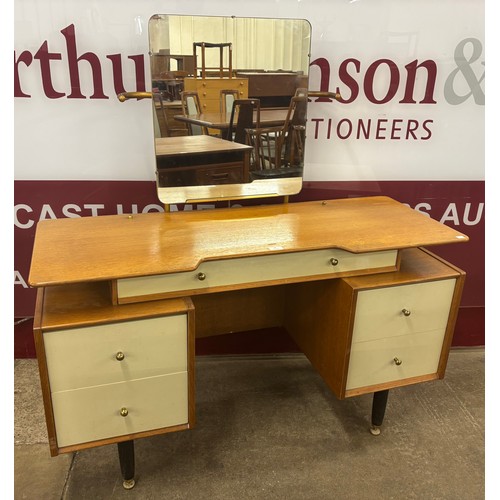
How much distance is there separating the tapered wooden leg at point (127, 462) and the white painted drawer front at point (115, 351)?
1.03 feet

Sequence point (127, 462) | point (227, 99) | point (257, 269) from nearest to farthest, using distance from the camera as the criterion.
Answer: point (257, 269) < point (127, 462) < point (227, 99)

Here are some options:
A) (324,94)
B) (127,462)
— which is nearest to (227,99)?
(324,94)

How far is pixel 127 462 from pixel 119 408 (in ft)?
0.94

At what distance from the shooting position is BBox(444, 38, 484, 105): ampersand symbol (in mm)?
2029

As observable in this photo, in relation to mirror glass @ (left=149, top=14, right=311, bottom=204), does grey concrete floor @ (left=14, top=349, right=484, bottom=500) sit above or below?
below

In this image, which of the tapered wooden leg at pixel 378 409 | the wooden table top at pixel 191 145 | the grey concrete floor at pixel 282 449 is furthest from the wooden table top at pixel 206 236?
the grey concrete floor at pixel 282 449

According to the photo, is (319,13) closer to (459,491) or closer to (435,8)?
(435,8)

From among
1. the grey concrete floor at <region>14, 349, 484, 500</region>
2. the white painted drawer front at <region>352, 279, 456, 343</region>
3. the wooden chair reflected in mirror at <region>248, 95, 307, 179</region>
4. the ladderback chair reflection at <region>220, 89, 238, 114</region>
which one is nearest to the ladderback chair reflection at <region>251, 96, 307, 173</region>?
the wooden chair reflected in mirror at <region>248, 95, 307, 179</region>

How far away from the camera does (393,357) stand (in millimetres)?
1797

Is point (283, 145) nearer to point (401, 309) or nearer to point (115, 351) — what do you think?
point (401, 309)

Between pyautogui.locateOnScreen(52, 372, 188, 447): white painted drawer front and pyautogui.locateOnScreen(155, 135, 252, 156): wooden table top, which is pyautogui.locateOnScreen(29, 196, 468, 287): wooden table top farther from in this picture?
pyautogui.locateOnScreen(52, 372, 188, 447): white painted drawer front

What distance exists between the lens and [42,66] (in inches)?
71.9

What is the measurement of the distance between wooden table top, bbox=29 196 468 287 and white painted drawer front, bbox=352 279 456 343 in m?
0.16

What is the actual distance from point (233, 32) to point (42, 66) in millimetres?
703
